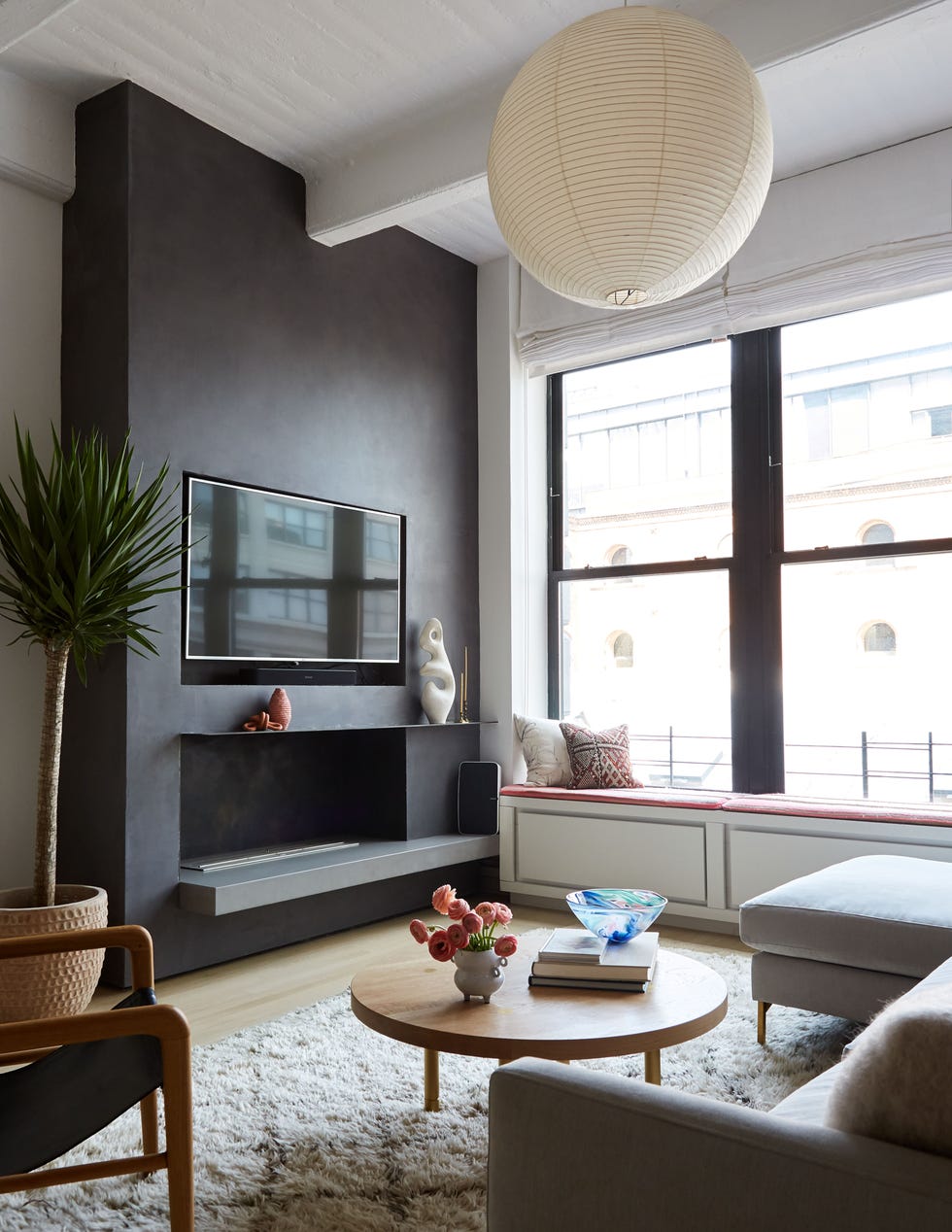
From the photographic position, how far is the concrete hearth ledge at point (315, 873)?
344 centimetres

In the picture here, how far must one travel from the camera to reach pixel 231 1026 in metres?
2.95

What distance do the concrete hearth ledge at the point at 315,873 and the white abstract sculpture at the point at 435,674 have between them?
591mm

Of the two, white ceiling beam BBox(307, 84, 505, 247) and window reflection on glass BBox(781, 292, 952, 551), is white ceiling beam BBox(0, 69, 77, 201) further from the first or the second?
window reflection on glass BBox(781, 292, 952, 551)

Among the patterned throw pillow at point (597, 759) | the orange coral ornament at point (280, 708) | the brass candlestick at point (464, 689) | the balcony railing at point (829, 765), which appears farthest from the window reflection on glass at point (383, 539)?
the balcony railing at point (829, 765)

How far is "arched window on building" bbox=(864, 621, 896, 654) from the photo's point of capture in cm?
438

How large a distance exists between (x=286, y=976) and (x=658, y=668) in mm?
2393

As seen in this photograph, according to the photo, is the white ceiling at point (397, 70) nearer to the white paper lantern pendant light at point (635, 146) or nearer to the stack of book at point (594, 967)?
the white paper lantern pendant light at point (635, 146)

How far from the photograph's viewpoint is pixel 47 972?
9.38 ft

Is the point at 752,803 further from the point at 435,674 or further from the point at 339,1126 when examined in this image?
the point at 339,1126

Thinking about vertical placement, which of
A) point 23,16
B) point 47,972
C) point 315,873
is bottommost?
point 47,972

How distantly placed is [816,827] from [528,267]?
8.79 feet

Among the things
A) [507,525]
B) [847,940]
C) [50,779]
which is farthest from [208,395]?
[847,940]

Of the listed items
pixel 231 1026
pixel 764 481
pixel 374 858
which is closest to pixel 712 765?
pixel 764 481

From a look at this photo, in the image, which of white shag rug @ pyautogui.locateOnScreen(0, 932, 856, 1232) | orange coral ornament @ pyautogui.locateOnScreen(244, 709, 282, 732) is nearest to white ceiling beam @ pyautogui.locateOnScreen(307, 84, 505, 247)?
orange coral ornament @ pyautogui.locateOnScreen(244, 709, 282, 732)
